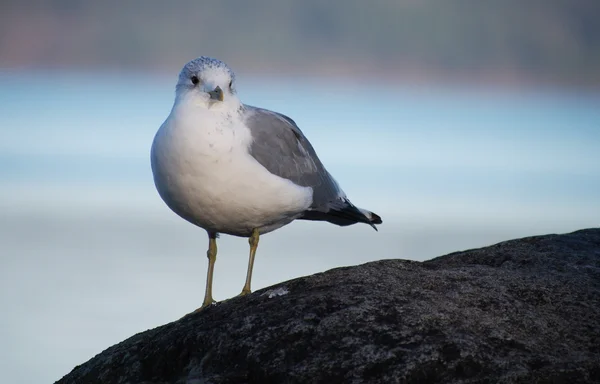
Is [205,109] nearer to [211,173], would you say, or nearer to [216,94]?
[216,94]

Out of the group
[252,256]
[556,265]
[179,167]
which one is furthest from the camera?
[252,256]

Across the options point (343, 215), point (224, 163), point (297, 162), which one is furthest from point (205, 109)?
point (343, 215)

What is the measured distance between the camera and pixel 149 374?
3.88 metres

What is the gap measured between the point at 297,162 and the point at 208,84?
0.85m

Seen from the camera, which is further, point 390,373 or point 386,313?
point 386,313

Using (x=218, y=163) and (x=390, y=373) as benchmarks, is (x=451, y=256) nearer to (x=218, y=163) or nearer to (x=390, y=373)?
(x=218, y=163)

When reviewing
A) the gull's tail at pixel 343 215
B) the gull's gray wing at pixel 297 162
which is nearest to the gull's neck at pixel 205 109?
the gull's gray wing at pixel 297 162

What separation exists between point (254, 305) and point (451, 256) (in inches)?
60.1

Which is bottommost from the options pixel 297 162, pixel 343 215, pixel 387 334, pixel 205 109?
pixel 387 334

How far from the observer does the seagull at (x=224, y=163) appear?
193 inches

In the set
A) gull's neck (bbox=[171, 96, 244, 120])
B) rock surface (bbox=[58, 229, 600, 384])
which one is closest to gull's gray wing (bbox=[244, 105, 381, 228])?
gull's neck (bbox=[171, 96, 244, 120])

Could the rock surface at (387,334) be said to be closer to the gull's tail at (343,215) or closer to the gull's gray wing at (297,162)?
the gull's gray wing at (297,162)

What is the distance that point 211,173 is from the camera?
4.87m

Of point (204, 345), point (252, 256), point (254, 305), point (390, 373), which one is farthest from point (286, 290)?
point (252, 256)
